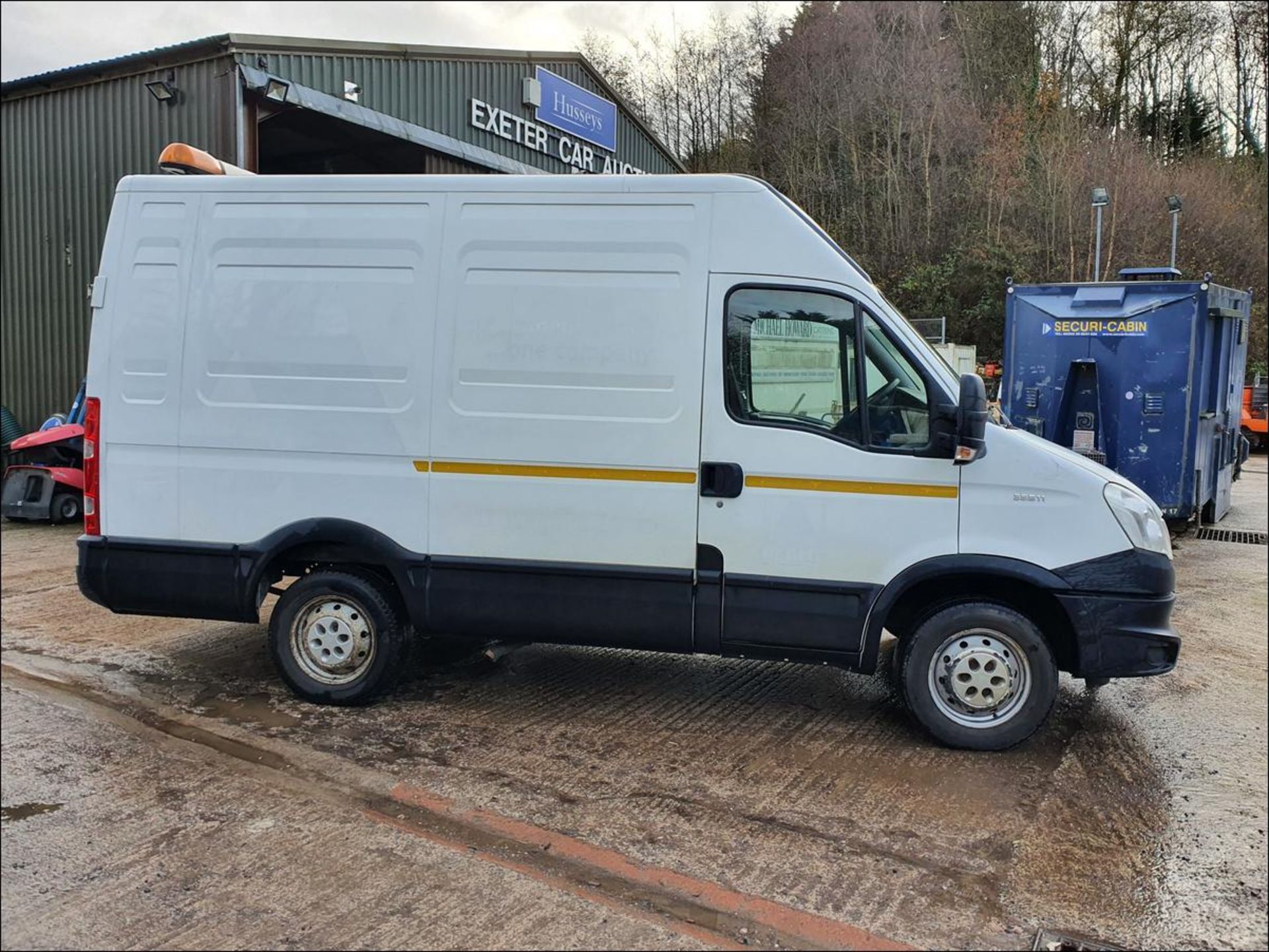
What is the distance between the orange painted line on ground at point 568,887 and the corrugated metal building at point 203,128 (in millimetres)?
9271

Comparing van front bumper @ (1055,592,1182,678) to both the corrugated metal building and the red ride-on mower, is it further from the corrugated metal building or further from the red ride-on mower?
the red ride-on mower

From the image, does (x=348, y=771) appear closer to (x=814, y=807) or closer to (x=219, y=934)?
(x=219, y=934)

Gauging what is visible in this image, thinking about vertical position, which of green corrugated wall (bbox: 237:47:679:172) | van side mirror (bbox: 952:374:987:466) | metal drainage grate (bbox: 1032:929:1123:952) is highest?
green corrugated wall (bbox: 237:47:679:172)

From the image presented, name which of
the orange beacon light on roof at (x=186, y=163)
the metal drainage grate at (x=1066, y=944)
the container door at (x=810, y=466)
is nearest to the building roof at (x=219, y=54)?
the orange beacon light on roof at (x=186, y=163)

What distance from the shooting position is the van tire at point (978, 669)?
4.75 metres

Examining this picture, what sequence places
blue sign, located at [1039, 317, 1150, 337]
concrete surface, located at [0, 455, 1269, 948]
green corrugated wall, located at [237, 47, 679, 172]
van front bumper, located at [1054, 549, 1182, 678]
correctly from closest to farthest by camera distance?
concrete surface, located at [0, 455, 1269, 948]
van front bumper, located at [1054, 549, 1182, 678]
blue sign, located at [1039, 317, 1150, 337]
green corrugated wall, located at [237, 47, 679, 172]

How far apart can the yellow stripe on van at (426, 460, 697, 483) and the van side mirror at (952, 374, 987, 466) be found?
1.23 metres

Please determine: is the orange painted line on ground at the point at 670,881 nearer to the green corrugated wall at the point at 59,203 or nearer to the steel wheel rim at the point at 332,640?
the steel wheel rim at the point at 332,640

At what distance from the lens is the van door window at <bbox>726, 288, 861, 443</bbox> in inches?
188

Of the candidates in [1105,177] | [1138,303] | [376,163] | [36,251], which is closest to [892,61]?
[1105,177]

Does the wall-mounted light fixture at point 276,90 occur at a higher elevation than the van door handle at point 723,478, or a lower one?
higher

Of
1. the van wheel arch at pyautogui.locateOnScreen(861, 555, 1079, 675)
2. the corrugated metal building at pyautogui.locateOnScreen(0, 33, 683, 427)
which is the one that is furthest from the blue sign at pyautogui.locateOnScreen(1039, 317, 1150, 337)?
the corrugated metal building at pyautogui.locateOnScreen(0, 33, 683, 427)

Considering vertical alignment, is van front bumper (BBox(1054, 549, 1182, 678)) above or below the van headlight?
below

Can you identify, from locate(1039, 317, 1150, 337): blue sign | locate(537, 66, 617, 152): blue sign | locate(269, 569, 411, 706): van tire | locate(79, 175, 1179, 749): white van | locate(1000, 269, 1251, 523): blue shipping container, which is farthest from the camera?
locate(537, 66, 617, 152): blue sign
